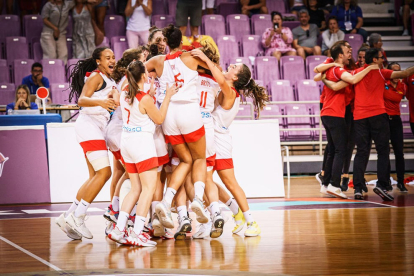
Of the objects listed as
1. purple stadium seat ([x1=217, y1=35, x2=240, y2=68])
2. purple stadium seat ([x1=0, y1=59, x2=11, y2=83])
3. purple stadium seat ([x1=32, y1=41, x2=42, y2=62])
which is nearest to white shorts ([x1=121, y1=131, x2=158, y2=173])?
purple stadium seat ([x1=0, y1=59, x2=11, y2=83])

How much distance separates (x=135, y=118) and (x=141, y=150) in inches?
10.9

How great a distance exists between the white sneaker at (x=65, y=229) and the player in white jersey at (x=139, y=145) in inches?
23.9

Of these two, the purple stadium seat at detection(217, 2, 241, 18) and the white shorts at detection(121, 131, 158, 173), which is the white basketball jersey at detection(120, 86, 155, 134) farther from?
the purple stadium seat at detection(217, 2, 241, 18)

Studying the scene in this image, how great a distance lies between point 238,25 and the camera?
46.4ft

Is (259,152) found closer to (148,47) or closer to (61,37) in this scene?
(148,47)

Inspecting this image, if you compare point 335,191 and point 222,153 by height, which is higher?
point 222,153

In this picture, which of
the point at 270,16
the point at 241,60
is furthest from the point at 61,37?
the point at 270,16

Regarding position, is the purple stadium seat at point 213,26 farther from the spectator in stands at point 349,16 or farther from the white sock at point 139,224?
the white sock at point 139,224

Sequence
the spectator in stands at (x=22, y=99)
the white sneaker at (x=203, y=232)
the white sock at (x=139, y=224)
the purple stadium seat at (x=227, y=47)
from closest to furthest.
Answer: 1. the white sock at (x=139, y=224)
2. the white sneaker at (x=203, y=232)
3. the spectator in stands at (x=22, y=99)
4. the purple stadium seat at (x=227, y=47)

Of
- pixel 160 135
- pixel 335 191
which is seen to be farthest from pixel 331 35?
pixel 160 135

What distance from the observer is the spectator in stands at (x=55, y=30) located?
12703 mm

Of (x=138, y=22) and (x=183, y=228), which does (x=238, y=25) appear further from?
(x=183, y=228)

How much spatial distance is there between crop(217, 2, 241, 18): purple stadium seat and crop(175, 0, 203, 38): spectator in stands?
227cm

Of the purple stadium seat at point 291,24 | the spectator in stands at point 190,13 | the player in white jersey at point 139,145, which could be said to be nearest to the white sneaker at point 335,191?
the player in white jersey at point 139,145
